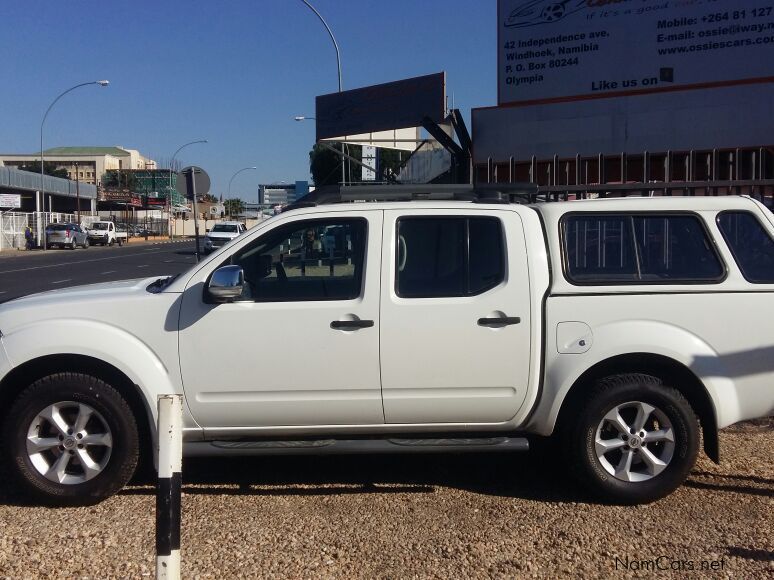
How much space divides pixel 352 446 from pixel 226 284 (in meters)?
1.20

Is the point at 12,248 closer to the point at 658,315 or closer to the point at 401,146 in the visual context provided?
the point at 401,146

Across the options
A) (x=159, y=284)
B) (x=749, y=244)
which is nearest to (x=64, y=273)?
(x=159, y=284)

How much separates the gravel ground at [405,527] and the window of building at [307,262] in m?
1.27

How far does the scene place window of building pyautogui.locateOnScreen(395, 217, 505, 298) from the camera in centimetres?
529

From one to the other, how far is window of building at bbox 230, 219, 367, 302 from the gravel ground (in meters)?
1.27

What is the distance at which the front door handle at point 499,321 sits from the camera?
5172 mm

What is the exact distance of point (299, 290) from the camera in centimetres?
531

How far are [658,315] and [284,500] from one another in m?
2.52

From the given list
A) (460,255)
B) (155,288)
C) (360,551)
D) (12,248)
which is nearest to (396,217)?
(460,255)

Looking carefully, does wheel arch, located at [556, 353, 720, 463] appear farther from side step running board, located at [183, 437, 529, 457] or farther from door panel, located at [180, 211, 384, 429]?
door panel, located at [180, 211, 384, 429]

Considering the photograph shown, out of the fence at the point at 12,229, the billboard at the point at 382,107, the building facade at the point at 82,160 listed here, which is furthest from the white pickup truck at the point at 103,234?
the building facade at the point at 82,160

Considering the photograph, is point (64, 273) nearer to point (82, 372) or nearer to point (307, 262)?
point (82, 372)

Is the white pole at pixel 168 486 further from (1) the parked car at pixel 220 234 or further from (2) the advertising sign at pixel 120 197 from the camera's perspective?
(2) the advertising sign at pixel 120 197

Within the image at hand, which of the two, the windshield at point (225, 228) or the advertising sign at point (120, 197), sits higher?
the advertising sign at point (120, 197)
